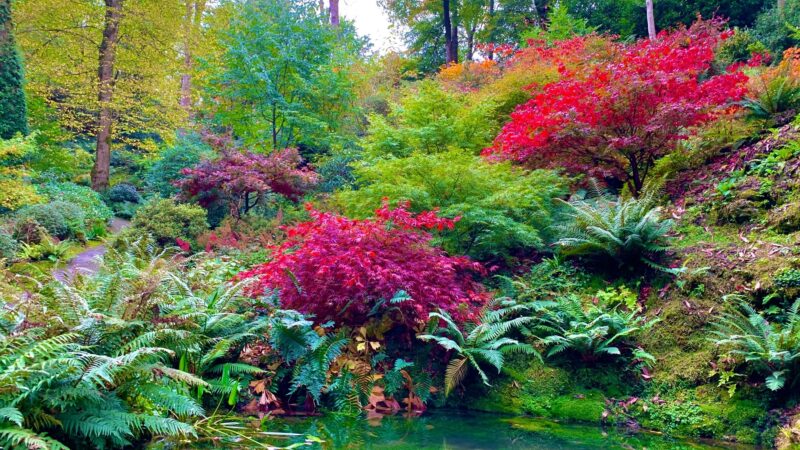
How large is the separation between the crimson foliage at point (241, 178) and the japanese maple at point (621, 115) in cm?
481

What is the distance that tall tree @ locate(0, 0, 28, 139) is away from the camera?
10.9 m

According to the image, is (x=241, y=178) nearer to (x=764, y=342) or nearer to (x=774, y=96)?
(x=764, y=342)

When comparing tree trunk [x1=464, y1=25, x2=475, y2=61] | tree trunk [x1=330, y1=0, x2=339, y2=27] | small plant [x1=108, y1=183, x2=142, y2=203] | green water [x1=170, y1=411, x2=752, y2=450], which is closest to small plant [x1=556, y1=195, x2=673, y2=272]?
green water [x1=170, y1=411, x2=752, y2=450]

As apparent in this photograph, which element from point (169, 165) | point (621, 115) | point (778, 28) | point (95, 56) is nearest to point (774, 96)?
point (621, 115)

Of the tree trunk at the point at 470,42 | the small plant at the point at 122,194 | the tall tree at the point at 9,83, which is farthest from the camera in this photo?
the tree trunk at the point at 470,42

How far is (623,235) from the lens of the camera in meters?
6.19

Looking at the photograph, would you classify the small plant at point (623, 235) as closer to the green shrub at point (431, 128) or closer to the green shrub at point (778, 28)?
the green shrub at point (431, 128)

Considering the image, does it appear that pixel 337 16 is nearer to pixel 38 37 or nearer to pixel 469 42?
pixel 469 42

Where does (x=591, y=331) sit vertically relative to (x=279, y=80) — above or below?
below

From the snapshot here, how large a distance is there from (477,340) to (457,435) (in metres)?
1.28

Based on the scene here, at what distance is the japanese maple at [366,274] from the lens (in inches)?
218

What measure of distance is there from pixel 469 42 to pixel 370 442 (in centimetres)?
2038

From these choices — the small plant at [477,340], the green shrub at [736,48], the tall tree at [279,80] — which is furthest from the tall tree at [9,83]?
Answer: the green shrub at [736,48]

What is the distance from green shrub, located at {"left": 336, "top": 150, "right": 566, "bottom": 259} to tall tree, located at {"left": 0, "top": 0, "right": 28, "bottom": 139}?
28.4 feet
